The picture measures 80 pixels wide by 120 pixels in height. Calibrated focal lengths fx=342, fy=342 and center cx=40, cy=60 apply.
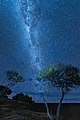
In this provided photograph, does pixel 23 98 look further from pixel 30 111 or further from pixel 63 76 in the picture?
pixel 63 76

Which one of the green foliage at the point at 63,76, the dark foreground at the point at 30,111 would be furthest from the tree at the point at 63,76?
the dark foreground at the point at 30,111

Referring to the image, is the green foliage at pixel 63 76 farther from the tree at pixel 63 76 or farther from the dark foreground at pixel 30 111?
the dark foreground at pixel 30 111

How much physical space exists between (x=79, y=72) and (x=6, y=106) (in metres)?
8.06

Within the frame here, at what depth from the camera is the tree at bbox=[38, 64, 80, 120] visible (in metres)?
17.0

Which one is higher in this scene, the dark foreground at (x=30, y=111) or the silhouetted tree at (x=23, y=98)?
the silhouetted tree at (x=23, y=98)

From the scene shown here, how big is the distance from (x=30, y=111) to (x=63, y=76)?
5.91 m

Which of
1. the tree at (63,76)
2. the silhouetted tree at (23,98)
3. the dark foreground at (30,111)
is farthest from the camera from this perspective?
the silhouetted tree at (23,98)

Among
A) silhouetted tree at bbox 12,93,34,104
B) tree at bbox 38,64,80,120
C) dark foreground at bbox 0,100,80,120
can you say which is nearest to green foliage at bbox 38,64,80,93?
tree at bbox 38,64,80,120

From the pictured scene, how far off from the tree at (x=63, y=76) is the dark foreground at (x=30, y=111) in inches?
115

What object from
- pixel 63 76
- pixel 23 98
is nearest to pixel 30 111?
pixel 23 98

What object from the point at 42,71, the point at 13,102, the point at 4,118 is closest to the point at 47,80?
the point at 42,71

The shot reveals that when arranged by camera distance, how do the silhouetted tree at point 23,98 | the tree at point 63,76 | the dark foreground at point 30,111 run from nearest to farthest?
the tree at point 63,76 → the dark foreground at point 30,111 → the silhouetted tree at point 23,98

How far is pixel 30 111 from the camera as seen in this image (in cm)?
2205

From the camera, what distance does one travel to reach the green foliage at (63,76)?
17047 mm
